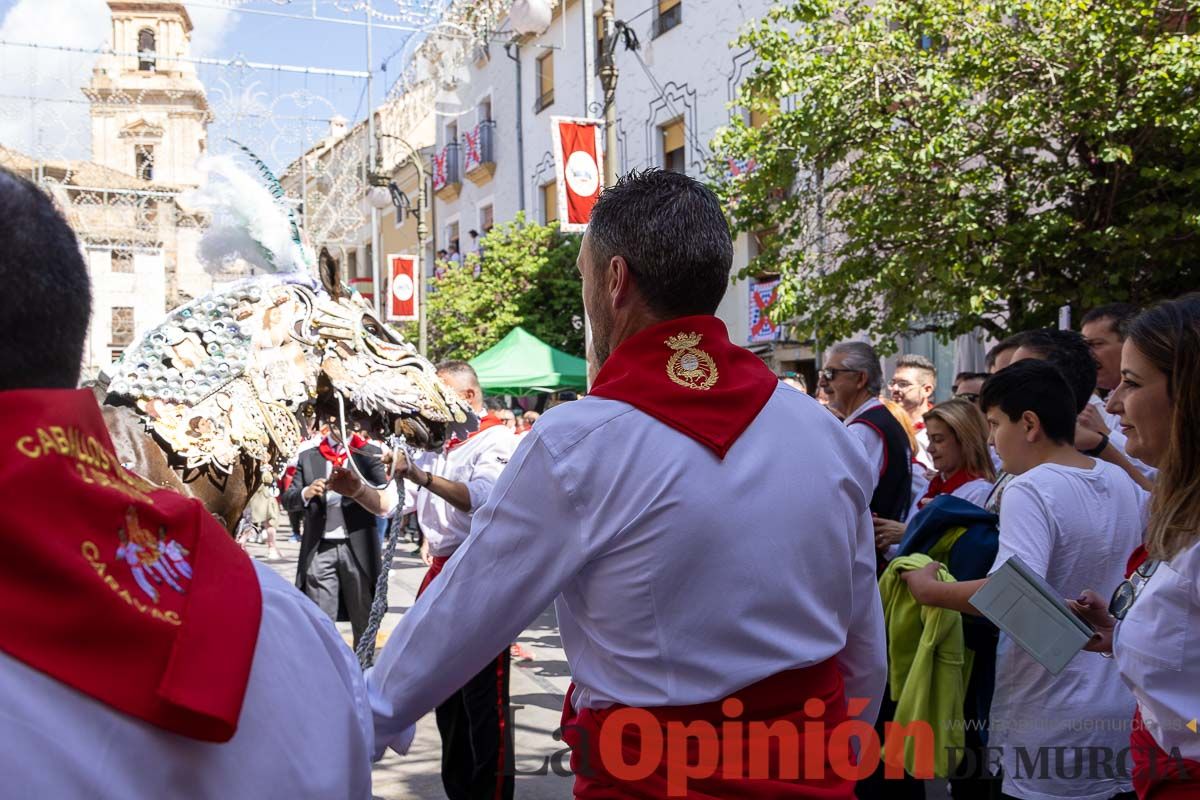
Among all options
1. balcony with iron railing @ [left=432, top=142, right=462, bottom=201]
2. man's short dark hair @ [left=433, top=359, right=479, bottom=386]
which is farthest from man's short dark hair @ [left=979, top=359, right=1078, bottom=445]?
balcony with iron railing @ [left=432, top=142, right=462, bottom=201]

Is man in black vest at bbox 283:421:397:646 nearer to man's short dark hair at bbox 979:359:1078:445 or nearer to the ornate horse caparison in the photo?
the ornate horse caparison

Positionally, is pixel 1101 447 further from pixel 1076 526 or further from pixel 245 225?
pixel 245 225

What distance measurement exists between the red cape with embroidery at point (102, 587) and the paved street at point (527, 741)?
254cm

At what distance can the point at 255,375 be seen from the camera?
276 cm

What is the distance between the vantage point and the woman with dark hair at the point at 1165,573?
2043mm

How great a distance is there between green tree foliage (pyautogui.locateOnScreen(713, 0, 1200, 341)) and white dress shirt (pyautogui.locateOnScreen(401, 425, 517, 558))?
15.5 ft

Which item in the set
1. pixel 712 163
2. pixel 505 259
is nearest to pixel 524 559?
pixel 712 163

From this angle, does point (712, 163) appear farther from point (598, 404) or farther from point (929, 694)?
point (598, 404)

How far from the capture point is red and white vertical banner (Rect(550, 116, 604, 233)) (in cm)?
921

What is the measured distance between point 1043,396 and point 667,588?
1801mm

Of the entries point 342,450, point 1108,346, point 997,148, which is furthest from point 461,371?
point 997,148

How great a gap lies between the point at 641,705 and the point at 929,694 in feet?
6.77

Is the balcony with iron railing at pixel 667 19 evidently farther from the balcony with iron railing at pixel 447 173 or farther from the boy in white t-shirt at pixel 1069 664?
the boy in white t-shirt at pixel 1069 664

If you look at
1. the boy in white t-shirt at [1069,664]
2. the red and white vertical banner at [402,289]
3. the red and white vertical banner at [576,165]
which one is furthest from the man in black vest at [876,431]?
the red and white vertical banner at [402,289]
